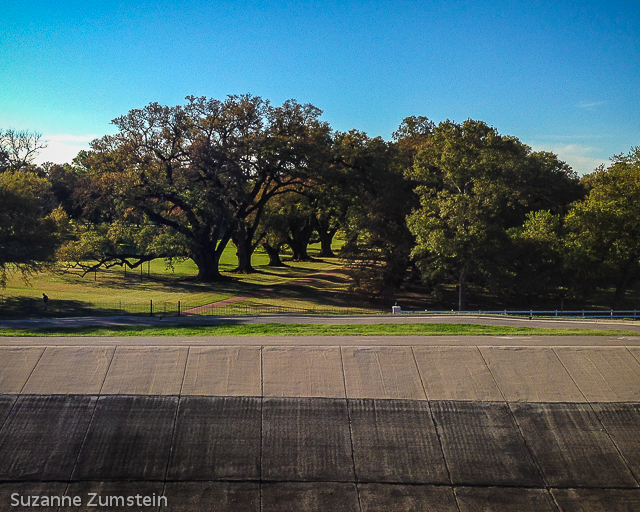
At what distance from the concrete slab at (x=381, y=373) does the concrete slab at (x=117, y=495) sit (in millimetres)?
4385

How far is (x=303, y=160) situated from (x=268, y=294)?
1258 centimetres

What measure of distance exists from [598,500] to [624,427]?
7.59ft

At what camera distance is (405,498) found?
10117mm

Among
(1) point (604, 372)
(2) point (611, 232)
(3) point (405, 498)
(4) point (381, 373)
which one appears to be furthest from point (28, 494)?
(2) point (611, 232)

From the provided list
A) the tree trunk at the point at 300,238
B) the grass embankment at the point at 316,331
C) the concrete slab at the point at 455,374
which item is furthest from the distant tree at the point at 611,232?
the tree trunk at the point at 300,238

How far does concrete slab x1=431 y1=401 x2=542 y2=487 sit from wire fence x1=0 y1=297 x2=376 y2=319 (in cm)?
2139

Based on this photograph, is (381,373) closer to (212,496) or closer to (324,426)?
(324,426)

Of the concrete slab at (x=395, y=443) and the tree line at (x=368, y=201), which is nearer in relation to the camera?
the concrete slab at (x=395, y=443)

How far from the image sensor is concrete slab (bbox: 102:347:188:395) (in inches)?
493

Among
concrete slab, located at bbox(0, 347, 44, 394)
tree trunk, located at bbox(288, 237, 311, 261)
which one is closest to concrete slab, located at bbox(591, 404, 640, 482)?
concrete slab, located at bbox(0, 347, 44, 394)

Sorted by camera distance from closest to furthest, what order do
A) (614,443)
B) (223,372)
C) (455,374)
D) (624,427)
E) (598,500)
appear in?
(598,500)
(614,443)
(624,427)
(223,372)
(455,374)

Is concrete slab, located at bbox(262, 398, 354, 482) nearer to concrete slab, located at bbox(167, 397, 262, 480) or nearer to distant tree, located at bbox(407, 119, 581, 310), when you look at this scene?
concrete slab, located at bbox(167, 397, 262, 480)

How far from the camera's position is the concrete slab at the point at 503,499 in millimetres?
9938

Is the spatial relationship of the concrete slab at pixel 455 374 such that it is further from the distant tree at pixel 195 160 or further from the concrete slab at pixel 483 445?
the distant tree at pixel 195 160
